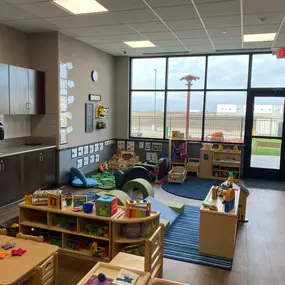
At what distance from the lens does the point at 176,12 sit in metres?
4.45

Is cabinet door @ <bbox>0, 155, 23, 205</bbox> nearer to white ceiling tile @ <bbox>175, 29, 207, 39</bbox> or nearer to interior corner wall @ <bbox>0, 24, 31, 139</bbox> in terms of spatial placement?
interior corner wall @ <bbox>0, 24, 31, 139</bbox>

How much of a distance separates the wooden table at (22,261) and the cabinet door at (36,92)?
348 centimetres

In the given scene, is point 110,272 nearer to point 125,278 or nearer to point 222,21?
point 125,278

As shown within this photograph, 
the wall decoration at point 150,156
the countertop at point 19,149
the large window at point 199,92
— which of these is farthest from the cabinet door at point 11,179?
the large window at point 199,92

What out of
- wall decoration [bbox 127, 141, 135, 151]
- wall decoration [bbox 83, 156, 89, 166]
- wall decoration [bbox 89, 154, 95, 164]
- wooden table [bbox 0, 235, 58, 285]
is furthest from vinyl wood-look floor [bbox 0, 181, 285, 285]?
wall decoration [bbox 127, 141, 135, 151]

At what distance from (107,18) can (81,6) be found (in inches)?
21.8

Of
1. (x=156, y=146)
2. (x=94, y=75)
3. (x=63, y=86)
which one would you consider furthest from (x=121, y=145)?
(x=63, y=86)

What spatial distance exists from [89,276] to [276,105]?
6.59 m

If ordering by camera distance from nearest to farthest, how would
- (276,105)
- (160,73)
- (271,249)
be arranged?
(271,249), (276,105), (160,73)

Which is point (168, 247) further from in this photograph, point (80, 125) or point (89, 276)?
point (80, 125)

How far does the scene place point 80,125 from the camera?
679 centimetres

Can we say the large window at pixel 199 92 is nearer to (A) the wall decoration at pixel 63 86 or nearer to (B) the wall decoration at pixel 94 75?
(B) the wall decoration at pixel 94 75

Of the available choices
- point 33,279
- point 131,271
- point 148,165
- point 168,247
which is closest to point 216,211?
point 168,247

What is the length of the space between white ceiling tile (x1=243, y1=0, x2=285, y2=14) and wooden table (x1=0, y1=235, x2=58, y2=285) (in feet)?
12.7
